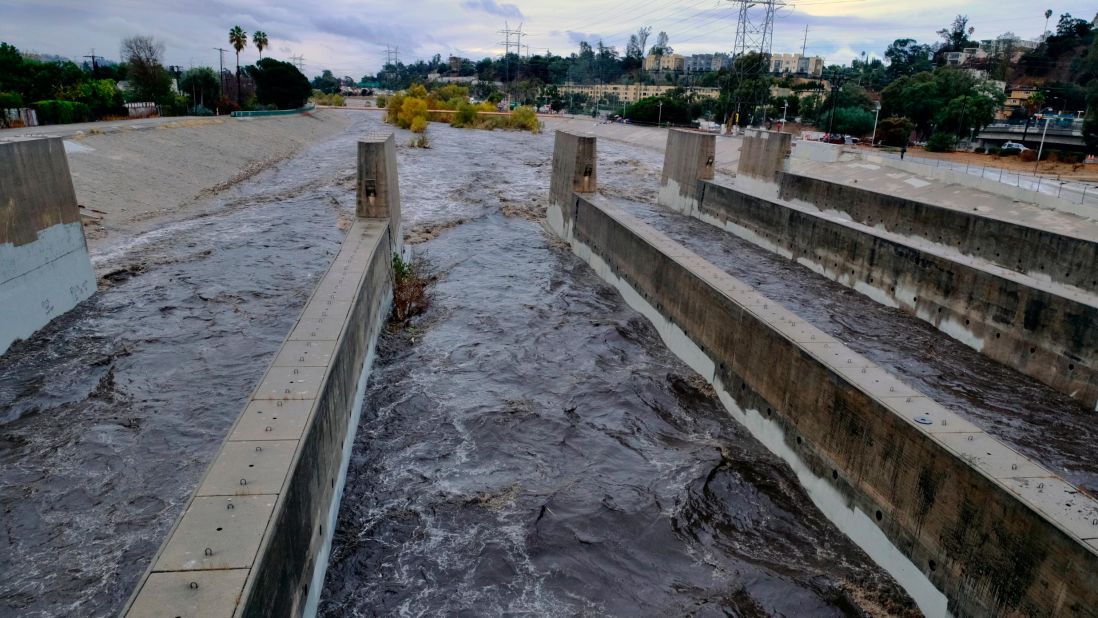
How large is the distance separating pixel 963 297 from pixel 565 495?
557 inches

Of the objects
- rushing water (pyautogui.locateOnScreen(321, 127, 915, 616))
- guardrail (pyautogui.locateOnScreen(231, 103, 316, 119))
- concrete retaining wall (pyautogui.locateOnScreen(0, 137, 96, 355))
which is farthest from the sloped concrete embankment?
guardrail (pyautogui.locateOnScreen(231, 103, 316, 119))

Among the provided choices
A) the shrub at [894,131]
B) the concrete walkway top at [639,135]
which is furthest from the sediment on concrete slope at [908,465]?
the shrub at [894,131]

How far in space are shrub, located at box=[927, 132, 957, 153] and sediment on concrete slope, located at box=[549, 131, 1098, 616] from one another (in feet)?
183

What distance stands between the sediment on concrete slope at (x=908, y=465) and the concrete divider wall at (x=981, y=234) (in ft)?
38.0

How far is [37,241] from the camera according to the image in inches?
666

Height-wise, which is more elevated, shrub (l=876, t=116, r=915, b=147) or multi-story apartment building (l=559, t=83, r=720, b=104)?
multi-story apartment building (l=559, t=83, r=720, b=104)

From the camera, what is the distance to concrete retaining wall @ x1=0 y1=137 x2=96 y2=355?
51.9 ft

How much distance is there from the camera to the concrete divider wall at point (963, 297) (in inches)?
640

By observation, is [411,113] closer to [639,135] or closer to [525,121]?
[525,121]

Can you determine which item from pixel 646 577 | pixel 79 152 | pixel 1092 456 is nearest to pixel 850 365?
pixel 646 577

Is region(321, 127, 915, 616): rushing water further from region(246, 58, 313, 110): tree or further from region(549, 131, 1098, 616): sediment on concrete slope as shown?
region(246, 58, 313, 110): tree

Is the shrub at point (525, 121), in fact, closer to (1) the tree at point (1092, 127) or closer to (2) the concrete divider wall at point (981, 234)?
(1) the tree at point (1092, 127)

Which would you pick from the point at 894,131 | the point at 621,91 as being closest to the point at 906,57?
the point at 621,91

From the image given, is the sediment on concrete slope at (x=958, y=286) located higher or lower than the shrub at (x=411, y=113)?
lower
